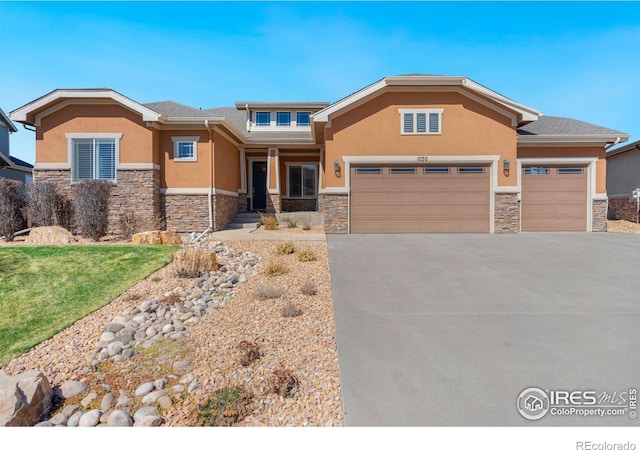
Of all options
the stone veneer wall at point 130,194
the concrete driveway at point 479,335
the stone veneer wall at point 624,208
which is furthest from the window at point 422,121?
the stone veneer wall at point 624,208

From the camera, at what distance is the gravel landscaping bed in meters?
2.97

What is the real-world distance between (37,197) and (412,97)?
1415 cm

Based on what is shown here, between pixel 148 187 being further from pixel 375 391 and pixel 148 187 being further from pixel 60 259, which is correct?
pixel 375 391

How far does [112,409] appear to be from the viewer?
3074mm

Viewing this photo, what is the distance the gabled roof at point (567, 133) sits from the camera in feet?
45.0

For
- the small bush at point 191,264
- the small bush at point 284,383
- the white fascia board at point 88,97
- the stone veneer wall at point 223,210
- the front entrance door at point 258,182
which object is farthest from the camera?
the front entrance door at point 258,182

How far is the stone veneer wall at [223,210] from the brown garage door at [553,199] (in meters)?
12.7

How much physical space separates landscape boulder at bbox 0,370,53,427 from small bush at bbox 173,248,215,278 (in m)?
3.54

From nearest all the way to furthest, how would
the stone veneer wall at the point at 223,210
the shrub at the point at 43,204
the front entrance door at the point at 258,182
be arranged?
the shrub at the point at 43,204 < the stone veneer wall at the point at 223,210 < the front entrance door at the point at 258,182

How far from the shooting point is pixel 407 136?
42.9 feet

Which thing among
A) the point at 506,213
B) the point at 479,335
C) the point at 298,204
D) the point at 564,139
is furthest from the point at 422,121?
the point at 479,335

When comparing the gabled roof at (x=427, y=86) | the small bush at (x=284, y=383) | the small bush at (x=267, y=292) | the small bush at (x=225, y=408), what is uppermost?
the gabled roof at (x=427, y=86)

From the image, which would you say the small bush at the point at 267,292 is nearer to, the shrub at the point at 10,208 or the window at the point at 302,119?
the shrub at the point at 10,208

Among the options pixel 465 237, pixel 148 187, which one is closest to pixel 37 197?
pixel 148 187
